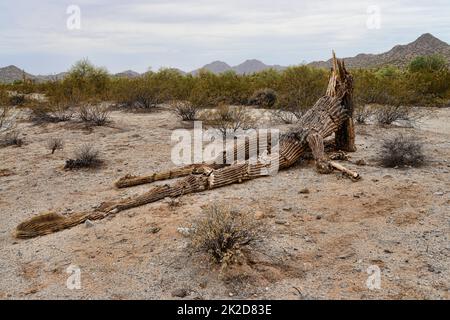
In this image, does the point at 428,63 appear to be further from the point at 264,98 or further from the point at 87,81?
the point at 87,81

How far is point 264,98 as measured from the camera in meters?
16.2

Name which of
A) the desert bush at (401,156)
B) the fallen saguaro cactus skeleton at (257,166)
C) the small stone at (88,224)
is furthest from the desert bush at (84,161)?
the desert bush at (401,156)

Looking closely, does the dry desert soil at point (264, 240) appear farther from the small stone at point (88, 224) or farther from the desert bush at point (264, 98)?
the desert bush at point (264, 98)

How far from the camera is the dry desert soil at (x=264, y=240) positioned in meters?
3.77

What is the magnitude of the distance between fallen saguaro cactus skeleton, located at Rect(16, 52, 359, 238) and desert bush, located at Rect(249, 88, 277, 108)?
7.83 m

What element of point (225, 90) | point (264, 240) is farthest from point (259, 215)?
point (225, 90)

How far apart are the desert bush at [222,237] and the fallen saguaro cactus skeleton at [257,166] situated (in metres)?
1.76

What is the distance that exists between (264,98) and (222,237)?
1249cm

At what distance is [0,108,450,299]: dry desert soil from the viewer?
12.4 ft

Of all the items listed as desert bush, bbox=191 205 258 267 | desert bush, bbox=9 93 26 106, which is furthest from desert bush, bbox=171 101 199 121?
desert bush, bbox=191 205 258 267

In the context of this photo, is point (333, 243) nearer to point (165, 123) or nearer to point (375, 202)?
point (375, 202)

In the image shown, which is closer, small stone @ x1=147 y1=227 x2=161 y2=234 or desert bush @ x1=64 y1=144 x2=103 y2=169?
small stone @ x1=147 y1=227 x2=161 y2=234

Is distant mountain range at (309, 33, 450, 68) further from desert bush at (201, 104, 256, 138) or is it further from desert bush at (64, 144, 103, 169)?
desert bush at (64, 144, 103, 169)
